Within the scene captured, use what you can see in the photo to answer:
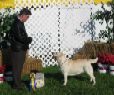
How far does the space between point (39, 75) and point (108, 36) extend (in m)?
4.80

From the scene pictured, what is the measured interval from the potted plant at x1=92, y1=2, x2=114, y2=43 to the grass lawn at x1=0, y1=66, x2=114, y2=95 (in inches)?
110

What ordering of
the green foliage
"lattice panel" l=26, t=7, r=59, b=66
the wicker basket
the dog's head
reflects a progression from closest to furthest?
1. the dog's head
2. the wicker basket
3. the green foliage
4. "lattice panel" l=26, t=7, r=59, b=66

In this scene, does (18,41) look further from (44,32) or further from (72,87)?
(44,32)

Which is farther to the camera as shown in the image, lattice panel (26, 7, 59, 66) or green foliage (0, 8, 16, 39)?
lattice panel (26, 7, 59, 66)

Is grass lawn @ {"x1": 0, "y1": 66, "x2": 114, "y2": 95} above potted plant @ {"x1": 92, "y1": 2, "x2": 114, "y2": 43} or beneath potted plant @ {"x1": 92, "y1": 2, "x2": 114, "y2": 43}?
beneath

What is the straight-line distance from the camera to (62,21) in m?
15.6

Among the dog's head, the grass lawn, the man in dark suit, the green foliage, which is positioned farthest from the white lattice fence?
the man in dark suit

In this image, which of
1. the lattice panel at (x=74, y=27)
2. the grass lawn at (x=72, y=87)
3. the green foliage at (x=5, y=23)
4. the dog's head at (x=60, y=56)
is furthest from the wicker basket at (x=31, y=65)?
the dog's head at (x=60, y=56)

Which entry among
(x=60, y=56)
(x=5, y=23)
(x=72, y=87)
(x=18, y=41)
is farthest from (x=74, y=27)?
(x=18, y=41)

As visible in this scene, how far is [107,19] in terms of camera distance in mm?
15430

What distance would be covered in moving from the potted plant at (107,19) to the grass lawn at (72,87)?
9.15ft

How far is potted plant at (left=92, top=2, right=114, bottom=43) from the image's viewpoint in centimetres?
1536

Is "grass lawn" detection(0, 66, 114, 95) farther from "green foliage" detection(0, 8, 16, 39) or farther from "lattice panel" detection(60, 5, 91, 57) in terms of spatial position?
"lattice panel" detection(60, 5, 91, 57)

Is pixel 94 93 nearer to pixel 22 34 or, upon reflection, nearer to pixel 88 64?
pixel 88 64
